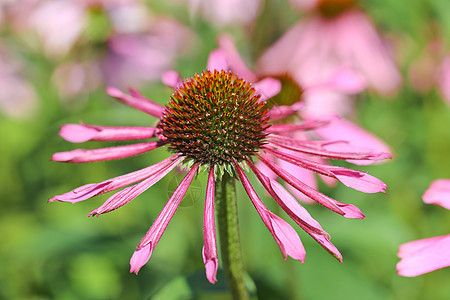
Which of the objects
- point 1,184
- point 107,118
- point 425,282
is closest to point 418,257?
point 425,282

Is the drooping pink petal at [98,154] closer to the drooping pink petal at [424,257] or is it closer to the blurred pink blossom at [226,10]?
the drooping pink petal at [424,257]

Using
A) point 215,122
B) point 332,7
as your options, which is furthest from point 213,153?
point 332,7

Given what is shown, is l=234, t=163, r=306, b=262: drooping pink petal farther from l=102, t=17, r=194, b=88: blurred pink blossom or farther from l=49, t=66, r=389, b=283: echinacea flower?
l=102, t=17, r=194, b=88: blurred pink blossom

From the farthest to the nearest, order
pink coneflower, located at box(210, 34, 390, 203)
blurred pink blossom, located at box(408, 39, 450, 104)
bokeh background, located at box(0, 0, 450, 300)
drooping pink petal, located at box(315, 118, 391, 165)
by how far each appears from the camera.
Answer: blurred pink blossom, located at box(408, 39, 450, 104) < bokeh background, located at box(0, 0, 450, 300) < drooping pink petal, located at box(315, 118, 391, 165) < pink coneflower, located at box(210, 34, 390, 203)

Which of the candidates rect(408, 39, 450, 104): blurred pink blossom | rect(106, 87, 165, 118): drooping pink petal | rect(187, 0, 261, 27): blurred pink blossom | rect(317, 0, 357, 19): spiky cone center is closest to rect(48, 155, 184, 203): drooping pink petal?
rect(106, 87, 165, 118): drooping pink petal

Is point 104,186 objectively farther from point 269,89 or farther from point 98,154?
point 269,89

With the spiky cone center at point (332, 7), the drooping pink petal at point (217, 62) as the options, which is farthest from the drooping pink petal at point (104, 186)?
the spiky cone center at point (332, 7)
